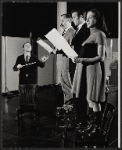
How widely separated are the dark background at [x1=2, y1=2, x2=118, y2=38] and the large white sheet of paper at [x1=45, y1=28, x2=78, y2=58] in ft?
0.19

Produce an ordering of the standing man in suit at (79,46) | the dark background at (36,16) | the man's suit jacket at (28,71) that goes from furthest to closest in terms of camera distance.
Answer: the man's suit jacket at (28,71)
the standing man in suit at (79,46)
the dark background at (36,16)

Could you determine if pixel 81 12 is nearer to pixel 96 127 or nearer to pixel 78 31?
pixel 78 31

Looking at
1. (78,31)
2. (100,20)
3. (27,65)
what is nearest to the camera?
(100,20)

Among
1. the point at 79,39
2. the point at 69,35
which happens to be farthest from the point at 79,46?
the point at 69,35

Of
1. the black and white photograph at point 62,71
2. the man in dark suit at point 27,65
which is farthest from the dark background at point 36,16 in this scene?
the man in dark suit at point 27,65

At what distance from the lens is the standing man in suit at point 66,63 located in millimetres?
4232

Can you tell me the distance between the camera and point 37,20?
4.22m

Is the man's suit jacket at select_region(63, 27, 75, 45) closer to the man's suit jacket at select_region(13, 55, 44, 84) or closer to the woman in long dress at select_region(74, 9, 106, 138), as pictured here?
the woman in long dress at select_region(74, 9, 106, 138)

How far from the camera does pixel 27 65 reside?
14.3ft

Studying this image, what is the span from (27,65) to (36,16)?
60cm

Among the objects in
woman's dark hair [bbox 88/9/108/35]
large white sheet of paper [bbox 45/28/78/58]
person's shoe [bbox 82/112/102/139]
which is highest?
woman's dark hair [bbox 88/9/108/35]

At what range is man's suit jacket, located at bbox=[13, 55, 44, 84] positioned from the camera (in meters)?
4.30

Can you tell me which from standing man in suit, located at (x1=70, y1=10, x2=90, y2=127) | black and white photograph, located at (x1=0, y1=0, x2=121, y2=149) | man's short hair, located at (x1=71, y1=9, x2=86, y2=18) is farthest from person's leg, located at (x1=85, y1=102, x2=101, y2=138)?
man's short hair, located at (x1=71, y1=9, x2=86, y2=18)

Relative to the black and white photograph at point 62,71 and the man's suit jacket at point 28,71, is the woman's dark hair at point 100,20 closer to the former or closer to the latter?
the black and white photograph at point 62,71
